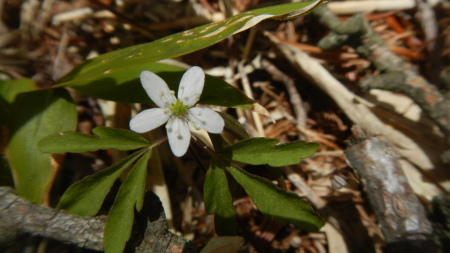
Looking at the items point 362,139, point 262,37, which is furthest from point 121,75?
point 362,139

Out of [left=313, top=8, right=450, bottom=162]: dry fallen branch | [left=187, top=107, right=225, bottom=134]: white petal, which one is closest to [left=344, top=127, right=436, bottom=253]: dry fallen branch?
[left=313, top=8, right=450, bottom=162]: dry fallen branch

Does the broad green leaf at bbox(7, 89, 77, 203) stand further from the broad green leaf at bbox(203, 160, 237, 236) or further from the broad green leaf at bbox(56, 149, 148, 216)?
the broad green leaf at bbox(203, 160, 237, 236)

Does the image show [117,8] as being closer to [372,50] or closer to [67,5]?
[67,5]

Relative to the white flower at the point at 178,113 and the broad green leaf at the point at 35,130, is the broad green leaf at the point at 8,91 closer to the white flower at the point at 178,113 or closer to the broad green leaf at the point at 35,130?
the broad green leaf at the point at 35,130

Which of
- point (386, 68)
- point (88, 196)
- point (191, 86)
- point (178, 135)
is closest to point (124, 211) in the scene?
point (88, 196)

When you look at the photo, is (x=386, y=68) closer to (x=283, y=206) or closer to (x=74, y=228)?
(x=283, y=206)
